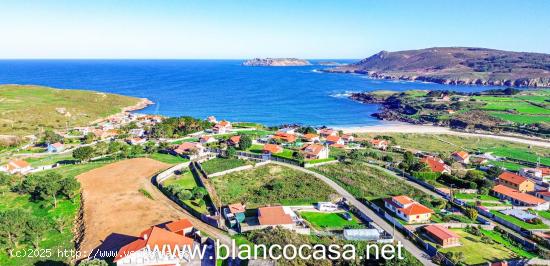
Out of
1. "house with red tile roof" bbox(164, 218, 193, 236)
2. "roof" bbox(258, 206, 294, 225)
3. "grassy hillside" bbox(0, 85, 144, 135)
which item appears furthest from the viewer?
"grassy hillside" bbox(0, 85, 144, 135)

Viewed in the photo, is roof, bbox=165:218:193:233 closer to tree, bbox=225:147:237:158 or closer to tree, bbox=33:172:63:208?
tree, bbox=33:172:63:208

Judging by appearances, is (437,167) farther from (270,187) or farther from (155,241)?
(155,241)

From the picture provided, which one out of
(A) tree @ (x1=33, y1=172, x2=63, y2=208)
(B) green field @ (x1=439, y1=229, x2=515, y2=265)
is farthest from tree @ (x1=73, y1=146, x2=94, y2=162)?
(B) green field @ (x1=439, y1=229, x2=515, y2=265)

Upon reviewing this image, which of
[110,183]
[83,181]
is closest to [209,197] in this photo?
[110,183]

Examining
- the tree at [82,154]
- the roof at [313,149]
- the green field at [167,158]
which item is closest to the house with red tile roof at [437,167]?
the roof at [313,149]

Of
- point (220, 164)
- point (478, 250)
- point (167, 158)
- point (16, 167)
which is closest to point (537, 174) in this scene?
point (478, 250)

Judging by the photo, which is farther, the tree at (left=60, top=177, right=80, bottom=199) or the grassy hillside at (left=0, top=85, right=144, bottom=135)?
the grassy hillside at (left=0, top=85, right=144, bottom=135)

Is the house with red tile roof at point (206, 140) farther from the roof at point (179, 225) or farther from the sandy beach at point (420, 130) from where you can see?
the sandy beach at point (420, 130)
